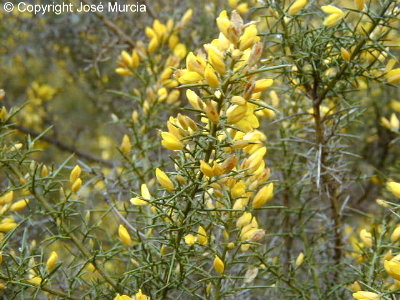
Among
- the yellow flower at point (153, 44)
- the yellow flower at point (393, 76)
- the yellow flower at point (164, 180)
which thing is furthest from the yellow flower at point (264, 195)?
the yellow flower at point (153, 44)

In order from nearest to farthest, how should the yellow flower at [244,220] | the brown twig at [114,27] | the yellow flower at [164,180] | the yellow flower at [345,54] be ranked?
the yellow flower at [164,180]
the yellow flower at [244,220]
the yellow flower at [345,54]
the brown twig at [114,27]

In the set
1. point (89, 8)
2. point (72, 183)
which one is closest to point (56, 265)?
point (72, 183)

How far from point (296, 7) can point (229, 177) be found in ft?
1.99

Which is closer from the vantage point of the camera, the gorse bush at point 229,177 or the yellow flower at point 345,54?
the gorse bush at point 229,177

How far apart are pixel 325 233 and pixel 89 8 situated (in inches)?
58.5

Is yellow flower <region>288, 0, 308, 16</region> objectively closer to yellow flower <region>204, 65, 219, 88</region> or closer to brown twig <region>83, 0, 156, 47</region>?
yellow flower <region>204, 65, 219, 88</region>

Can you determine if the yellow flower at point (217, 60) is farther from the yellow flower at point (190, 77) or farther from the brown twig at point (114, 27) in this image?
the brown twig at point (114, 27)

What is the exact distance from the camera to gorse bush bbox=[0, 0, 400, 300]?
1042 mm

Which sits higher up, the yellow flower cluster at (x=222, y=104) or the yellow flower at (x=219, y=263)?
the yellow flower cluster at (x=222, y=104)

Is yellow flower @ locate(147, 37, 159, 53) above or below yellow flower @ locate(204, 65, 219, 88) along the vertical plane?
below

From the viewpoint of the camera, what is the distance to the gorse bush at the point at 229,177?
1042 mm

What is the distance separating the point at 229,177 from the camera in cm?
110

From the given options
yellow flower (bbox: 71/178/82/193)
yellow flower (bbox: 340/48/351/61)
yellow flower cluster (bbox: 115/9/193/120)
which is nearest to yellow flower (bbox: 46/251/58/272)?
yellow flower (bbox: 71/178/82/193)

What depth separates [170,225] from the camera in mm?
Result: 1112
